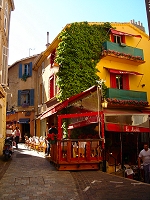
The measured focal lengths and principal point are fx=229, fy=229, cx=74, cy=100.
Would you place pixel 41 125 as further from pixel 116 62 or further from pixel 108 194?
pixel 108 194

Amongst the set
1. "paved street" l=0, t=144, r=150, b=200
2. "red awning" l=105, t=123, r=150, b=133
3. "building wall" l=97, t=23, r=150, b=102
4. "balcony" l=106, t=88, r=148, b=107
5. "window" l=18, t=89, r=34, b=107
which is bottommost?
"paved street" l=0, t=144, r=150, b=200

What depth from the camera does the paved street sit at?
5.51m

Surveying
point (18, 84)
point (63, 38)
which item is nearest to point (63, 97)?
point (63, 38)

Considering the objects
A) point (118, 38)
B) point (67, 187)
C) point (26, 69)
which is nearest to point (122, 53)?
point (118, 38)

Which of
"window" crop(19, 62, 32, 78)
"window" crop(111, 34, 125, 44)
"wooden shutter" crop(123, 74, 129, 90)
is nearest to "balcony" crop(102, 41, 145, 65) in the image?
"window" crop(111, 34, 125, 44)

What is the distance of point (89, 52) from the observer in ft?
54.6

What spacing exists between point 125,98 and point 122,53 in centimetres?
355

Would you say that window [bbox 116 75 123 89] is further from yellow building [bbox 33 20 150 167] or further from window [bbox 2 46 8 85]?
window [bbox 2 46 8 85]

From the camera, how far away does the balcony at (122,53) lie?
17.0m

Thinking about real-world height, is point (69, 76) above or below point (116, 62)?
below

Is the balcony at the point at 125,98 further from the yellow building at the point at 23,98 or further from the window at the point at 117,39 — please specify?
the yellow building at the point at 23,98

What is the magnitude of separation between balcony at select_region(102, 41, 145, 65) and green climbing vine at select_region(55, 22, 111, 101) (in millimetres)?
581

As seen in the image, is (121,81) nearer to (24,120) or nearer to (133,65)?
Answer: (133,65)

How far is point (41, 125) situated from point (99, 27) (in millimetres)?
10865
